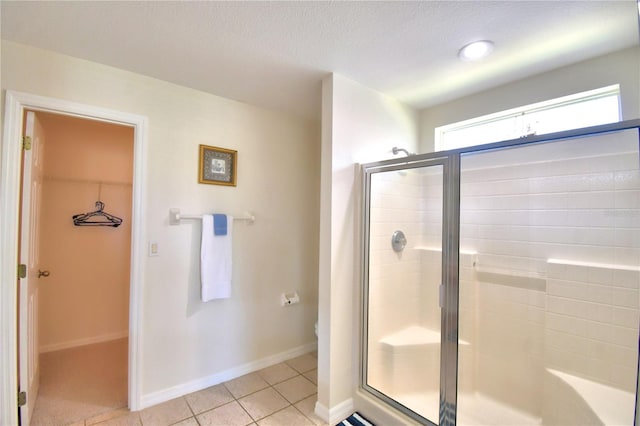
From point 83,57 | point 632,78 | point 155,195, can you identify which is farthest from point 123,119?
point 632,78

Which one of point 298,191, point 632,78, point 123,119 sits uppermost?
point 632,78

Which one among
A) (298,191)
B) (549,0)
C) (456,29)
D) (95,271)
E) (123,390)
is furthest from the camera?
(95,271)

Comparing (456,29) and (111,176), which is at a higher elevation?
(456,29)

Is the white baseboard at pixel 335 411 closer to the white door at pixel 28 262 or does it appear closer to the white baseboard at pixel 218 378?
the white baseboard at pixel 218 378

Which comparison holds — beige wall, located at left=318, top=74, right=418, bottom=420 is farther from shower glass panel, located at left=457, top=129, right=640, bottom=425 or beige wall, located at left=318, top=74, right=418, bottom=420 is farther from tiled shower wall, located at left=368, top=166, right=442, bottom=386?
shower glass panel, located at left=457, top=129, right=640, bottom=425

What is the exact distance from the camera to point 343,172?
82.7 inches

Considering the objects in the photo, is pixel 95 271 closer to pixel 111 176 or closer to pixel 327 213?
pixel 111 176

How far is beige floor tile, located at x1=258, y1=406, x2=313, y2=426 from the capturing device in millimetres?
1926

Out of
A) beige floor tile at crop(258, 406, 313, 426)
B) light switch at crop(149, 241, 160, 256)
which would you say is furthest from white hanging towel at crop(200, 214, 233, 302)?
beige floor tile at crop(258, 406, 313, 426)

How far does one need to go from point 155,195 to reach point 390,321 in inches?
82.7

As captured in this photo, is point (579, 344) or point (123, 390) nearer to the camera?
point (579, 344)

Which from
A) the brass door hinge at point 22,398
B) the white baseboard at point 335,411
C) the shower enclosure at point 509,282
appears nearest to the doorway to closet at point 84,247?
the brass door hinge at point 22,398

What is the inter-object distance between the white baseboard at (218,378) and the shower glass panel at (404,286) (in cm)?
100

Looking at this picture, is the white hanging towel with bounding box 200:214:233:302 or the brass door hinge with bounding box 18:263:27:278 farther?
the white hanging towel with bounding box 200:214:233:302
